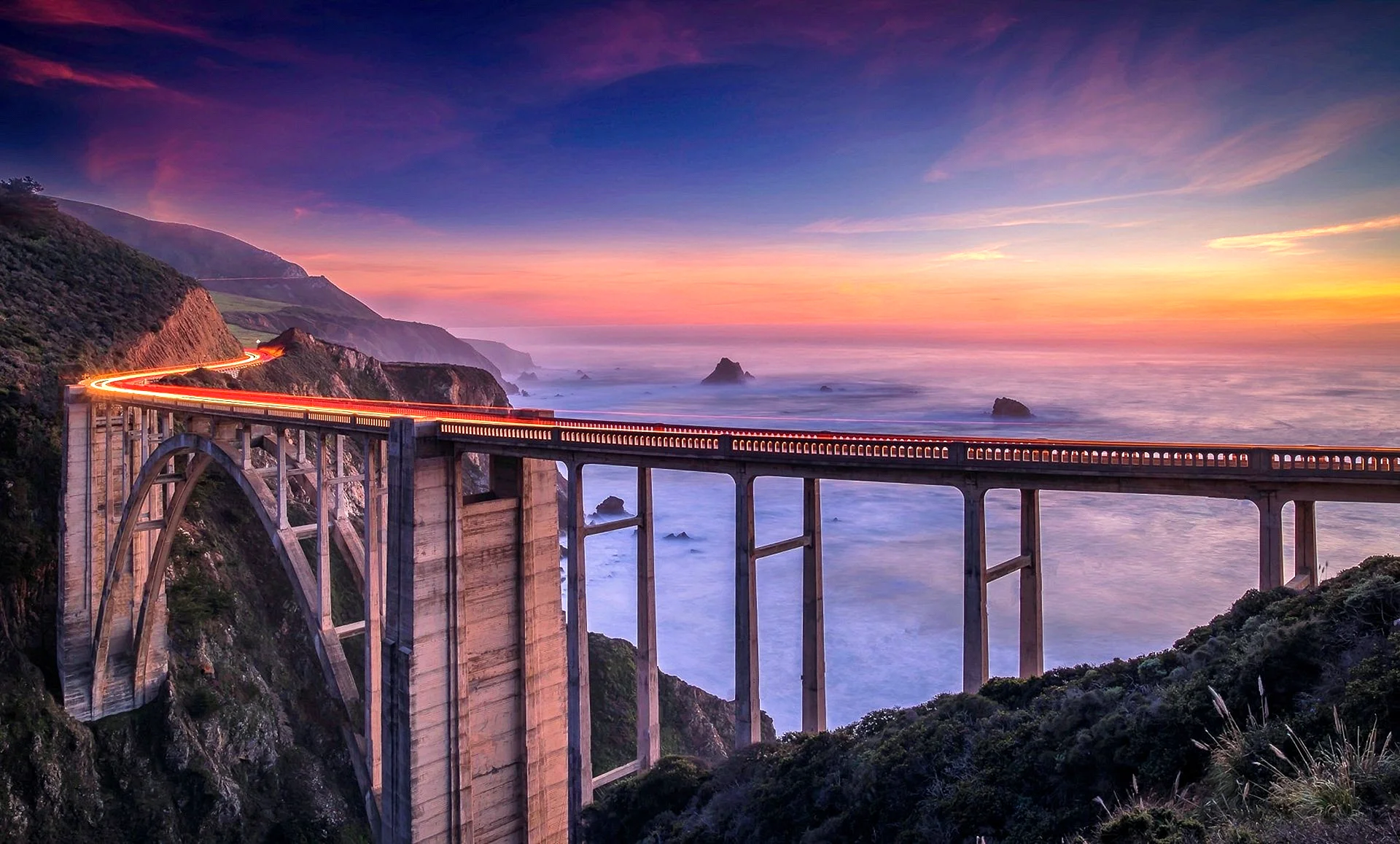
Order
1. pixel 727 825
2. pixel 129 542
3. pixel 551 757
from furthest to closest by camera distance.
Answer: pixel 129 542, pixel 551 757, pixel 727 825

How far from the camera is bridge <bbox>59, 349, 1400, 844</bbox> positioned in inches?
531

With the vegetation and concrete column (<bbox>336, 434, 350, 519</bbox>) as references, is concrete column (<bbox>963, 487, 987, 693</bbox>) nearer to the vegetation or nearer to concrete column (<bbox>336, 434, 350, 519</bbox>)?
the vegetation

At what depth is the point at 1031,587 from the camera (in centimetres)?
1373

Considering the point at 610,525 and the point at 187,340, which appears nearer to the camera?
the point at 610,525

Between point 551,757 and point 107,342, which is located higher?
point 107,342

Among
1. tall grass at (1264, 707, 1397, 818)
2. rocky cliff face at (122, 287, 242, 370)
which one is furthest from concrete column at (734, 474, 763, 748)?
rocky cliff face at (122, 287, 242, 370)

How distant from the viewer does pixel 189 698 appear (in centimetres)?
3253

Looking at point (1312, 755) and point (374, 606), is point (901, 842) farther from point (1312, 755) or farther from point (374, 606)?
point (374, 606)

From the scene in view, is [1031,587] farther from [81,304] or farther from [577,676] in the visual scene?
[81,304]

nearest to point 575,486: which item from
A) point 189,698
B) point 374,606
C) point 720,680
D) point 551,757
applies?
point 374,606

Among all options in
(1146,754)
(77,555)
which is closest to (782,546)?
(1146,754)

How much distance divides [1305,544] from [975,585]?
16.2 feet

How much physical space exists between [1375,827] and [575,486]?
14.8 metres

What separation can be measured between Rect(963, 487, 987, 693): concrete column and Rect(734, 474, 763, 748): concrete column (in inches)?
156
